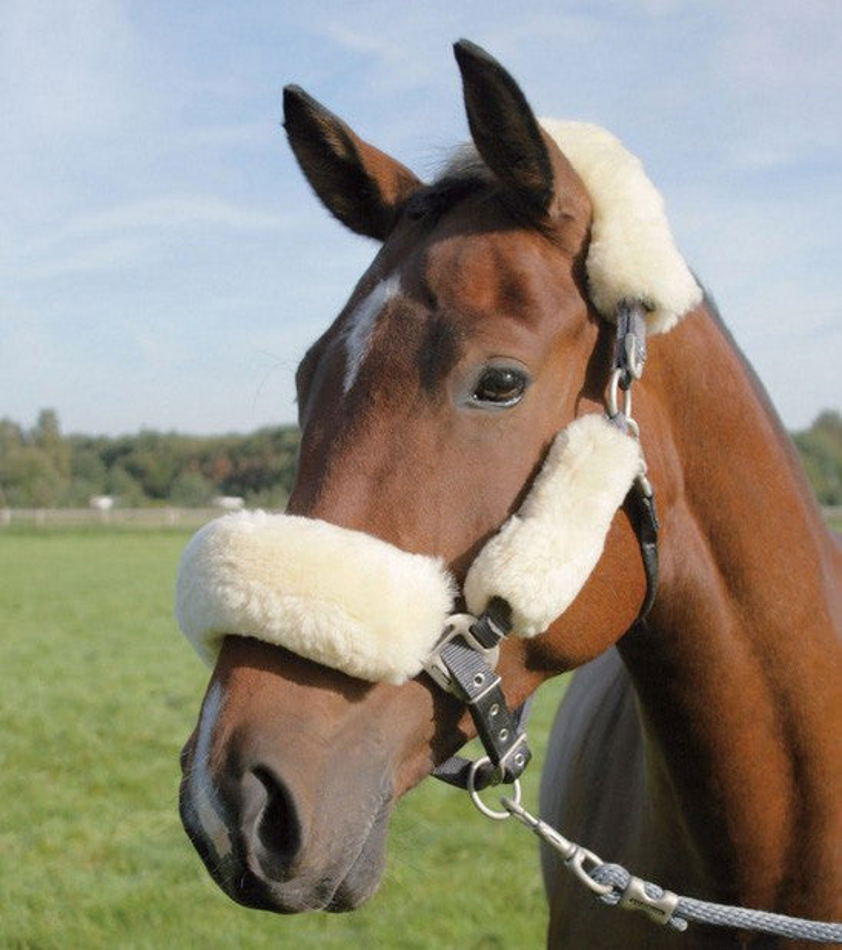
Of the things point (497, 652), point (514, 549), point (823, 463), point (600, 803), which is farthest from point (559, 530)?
point (823, 463)

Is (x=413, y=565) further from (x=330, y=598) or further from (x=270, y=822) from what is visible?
(x=270, y=822)

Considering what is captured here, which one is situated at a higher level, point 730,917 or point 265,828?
point 265,828

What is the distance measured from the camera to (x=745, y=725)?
96.7 inches

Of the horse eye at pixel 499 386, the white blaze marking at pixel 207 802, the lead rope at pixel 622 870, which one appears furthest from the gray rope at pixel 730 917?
the horse eye at pixel 499 386

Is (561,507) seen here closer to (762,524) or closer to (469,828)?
(762,524)

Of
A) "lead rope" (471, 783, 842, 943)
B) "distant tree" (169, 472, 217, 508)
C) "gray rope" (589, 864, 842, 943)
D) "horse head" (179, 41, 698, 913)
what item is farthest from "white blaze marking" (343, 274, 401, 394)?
"distant tree" (169, 472, 217, 508)

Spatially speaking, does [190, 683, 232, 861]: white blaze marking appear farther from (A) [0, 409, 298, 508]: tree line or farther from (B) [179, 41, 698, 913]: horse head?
(A) [0, 409, 298, 508]: tree line

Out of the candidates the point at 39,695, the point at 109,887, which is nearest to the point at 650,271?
the point at 109,887

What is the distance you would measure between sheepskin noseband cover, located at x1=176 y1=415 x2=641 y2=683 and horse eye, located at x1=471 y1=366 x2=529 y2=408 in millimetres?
141

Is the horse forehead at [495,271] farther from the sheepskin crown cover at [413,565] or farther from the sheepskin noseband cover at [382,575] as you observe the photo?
the sheepskin noseband cover at [382,575]

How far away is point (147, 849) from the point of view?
7082mm

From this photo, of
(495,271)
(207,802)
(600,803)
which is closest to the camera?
Result: (207,802)

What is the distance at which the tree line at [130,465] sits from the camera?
7006 centimetres

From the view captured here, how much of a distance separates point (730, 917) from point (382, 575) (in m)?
1.11
